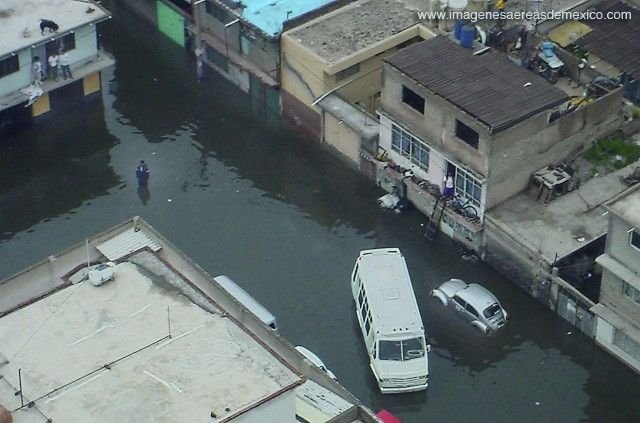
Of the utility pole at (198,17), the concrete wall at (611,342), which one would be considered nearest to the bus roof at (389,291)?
the concrete wall at (611,342)

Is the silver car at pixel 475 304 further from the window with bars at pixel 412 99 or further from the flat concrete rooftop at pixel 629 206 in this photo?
the window with bars at pixel 412 99

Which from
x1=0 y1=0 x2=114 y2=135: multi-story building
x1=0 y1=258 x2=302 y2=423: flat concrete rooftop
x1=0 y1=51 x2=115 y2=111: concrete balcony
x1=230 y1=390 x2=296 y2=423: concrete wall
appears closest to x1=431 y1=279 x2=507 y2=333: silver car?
x1=0 y1=258 x2=302 y2=423: flat concrete rooftop

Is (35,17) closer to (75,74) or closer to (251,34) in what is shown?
(75,74)

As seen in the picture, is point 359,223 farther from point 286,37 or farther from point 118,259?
point 118,259

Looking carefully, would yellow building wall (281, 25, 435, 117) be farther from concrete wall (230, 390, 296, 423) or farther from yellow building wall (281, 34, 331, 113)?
concrete wall (230, 390, 296, 423)

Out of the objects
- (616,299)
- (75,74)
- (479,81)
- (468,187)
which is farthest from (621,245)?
(75,74)
